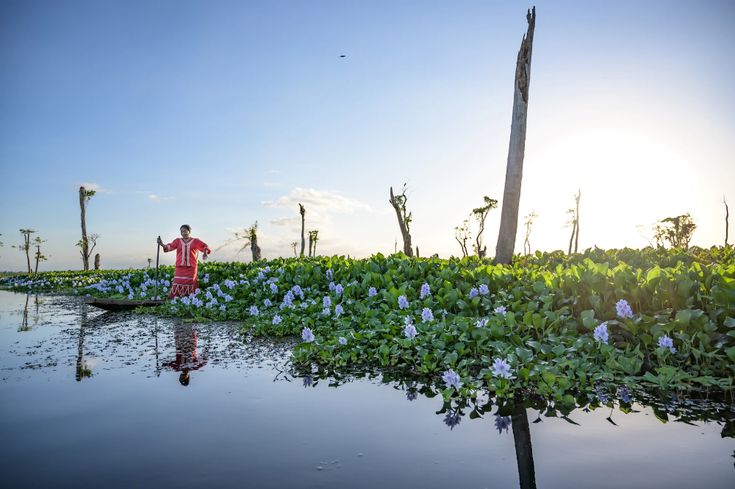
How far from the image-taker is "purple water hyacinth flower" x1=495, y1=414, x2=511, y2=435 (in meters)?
3.18

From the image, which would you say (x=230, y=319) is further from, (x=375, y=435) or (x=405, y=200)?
(x=405, y=200)

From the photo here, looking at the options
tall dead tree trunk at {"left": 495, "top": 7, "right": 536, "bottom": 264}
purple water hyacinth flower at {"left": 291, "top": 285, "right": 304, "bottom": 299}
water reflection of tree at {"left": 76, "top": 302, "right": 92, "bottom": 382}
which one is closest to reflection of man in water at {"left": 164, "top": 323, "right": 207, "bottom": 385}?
water reflection of tree at {"left": 76, "top": 302, "right": 92, "bottom": 382}

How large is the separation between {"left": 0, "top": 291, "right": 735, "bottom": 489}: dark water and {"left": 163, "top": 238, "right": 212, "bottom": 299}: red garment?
20.5ft

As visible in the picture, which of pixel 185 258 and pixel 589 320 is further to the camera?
pixel 185 258

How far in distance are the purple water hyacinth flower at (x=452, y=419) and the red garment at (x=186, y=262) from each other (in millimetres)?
8913

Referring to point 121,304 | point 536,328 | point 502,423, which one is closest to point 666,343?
point 536,328

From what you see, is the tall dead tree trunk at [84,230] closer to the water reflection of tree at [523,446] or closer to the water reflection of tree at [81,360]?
the water reflection of tree at [81,360]

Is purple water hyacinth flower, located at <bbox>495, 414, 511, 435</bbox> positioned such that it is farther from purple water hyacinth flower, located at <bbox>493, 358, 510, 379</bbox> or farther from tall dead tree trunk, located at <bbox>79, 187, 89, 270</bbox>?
tall dead tree trunk, located at <bbox>79, 187, 89, 270</bbox>

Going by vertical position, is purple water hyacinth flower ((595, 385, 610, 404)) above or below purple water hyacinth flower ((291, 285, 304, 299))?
below

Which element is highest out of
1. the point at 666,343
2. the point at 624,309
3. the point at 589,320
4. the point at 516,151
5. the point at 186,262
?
the point at 516,151

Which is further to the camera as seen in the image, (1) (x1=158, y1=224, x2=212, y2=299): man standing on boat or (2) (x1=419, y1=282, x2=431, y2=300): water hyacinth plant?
(1) (x1=158, y1=224, x2=212, y2=299): man standing on boat

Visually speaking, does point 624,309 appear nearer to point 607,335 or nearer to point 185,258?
point 607,335

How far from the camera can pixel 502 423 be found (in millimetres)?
3289

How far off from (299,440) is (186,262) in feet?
30.1
